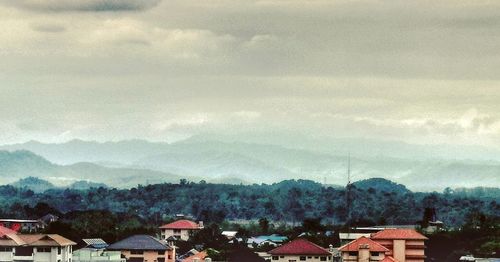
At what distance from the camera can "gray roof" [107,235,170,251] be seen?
307 feet

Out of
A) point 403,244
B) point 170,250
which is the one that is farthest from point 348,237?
point 170,250

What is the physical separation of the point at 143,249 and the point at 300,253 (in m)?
9.94

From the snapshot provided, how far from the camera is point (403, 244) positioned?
96.1 meters

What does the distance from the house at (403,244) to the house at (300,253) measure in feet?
17.1

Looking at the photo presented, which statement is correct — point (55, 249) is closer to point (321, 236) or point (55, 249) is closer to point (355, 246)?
point (355, 246)

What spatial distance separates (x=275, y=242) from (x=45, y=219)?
29.1 meters

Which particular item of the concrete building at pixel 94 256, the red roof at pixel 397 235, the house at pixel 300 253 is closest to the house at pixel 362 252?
the house at pixel 300 253

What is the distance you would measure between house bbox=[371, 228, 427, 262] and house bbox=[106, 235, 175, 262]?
13.3 meters

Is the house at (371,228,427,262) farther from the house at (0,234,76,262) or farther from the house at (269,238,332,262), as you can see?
the house at (0,234,76,262)

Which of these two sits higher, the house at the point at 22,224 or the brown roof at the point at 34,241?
the house at the point at 22,224

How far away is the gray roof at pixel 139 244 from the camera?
93.4 meters

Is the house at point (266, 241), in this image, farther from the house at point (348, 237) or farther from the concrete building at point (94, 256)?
the concrete building at point (94, 256)

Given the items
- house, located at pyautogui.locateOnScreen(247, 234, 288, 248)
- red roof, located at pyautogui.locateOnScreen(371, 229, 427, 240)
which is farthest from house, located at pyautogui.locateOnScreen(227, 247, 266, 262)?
house, located at pyautogui.locateOnScreen(247, 234, 288, 248)

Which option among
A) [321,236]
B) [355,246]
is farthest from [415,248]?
[321,236]
